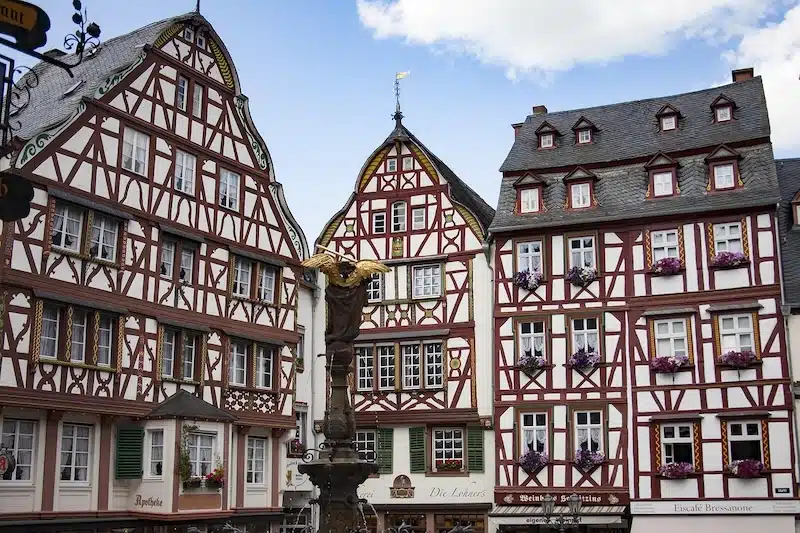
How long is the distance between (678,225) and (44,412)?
1821 cm

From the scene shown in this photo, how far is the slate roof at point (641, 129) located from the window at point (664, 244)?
112 inches

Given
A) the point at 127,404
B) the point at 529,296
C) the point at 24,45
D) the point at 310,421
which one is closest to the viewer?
the point at 24,45

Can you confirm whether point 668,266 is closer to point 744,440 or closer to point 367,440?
point 744,440

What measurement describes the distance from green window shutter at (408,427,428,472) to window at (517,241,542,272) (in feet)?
19.8

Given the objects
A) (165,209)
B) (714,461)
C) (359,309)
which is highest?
(165,209)

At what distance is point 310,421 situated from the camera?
33.2 meters

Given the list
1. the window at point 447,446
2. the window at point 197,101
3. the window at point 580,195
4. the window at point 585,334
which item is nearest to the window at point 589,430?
the window at point 585,334

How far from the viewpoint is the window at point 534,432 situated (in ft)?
98.9

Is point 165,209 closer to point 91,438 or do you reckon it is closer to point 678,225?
point 91,438

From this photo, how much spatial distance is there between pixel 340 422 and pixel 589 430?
1516 cm

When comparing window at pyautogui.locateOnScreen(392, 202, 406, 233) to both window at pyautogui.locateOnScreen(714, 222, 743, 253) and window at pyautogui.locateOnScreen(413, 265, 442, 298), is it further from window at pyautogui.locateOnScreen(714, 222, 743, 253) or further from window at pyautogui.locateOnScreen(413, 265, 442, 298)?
window at pyautogui.locateOnScreen(714, 222, 743, 253)

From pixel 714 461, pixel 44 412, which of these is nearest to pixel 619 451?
pixel 714 461

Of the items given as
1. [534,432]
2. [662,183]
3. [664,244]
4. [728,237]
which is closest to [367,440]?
[534,432]

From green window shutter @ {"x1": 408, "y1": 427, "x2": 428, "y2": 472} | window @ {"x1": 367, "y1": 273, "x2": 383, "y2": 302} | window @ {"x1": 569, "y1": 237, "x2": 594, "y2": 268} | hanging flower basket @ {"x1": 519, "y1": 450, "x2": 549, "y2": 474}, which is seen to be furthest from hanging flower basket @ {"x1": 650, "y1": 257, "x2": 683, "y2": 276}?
window @ {"x1": 367, "y1": 273, "x2": 383, "y2": 302}
